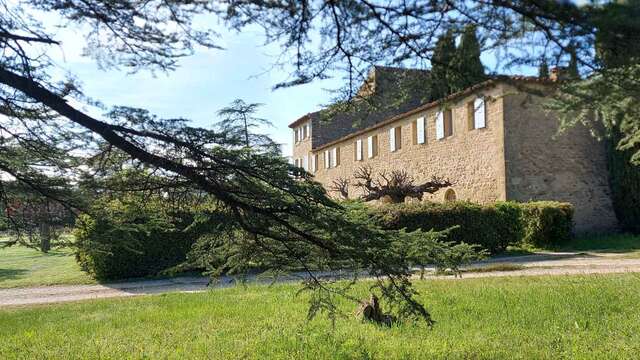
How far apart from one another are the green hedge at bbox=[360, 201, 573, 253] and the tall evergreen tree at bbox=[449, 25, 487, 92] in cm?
1131

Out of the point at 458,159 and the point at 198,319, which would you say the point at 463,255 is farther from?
the point at 458,159

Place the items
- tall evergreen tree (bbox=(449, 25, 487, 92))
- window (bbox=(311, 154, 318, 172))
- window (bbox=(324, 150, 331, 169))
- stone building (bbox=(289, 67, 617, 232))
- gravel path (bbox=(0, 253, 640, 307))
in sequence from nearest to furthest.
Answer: tall evergreen tree (bbox=(449, 25, 487, 92)), gravel path (bbox=(0, 253, 640, 307)), stone building (bbox=(289, 67, 617, 232)), window (bbox=(324, 150, 331, 169)), window (bbox=(311, 154, 318, 172))

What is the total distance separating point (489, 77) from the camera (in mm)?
2871

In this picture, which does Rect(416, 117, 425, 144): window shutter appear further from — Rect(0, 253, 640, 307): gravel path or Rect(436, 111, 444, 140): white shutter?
Rect(0, 253, 640, 307): gravel path

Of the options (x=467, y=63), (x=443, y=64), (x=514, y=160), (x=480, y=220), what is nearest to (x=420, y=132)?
(x=514, y=160)

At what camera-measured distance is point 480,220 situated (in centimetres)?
1486

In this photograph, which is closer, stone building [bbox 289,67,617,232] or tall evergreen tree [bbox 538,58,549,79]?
tall evergreen tree [bbox 538,58,549,79]

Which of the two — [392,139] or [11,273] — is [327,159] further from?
[11,273]

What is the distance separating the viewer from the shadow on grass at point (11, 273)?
15.3m

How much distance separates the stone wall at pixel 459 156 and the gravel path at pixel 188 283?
4838 mm

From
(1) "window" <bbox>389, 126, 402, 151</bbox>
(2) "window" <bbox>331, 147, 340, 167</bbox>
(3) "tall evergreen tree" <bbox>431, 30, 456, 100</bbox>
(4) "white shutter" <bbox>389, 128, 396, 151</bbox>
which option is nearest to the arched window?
(1) "window" <bbox>389, 126, 402, 151</bbox>

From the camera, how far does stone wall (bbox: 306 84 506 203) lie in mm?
18234

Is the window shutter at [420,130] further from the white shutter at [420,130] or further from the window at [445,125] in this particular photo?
the window at [445,125]

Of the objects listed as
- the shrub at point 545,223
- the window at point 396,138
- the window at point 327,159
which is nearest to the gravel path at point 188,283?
the shrub at point 545,223
